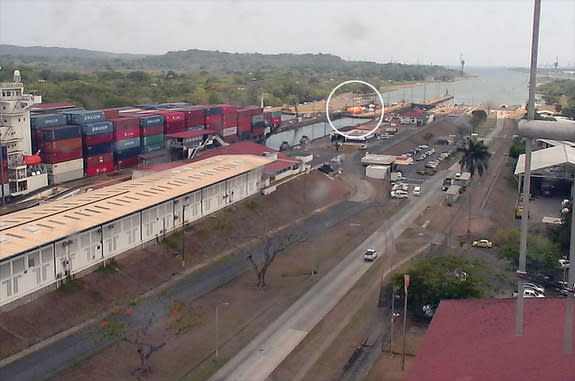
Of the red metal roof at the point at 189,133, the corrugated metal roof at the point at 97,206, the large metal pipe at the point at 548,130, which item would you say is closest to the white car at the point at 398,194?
the corrugated metal roof at the point at 97,206

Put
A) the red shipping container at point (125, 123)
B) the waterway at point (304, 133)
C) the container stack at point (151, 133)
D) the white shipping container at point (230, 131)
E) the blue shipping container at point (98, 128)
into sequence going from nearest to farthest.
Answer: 1. the blue shipping container at point (98, 128)
2. the red shipping container at point (125, 123)
3. the container stack at point (151, 133)
4. the white shipping container at point (230, 131)
5. the waterway at point (304, 133)

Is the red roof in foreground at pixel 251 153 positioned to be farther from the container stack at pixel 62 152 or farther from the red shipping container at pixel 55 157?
the red shipping container at pixel 55 157

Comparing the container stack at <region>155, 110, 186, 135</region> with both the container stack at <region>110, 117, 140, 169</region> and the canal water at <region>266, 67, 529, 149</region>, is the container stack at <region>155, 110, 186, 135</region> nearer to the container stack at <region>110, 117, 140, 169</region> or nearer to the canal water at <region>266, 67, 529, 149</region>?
the container stack at <region>110, 117, 140, 169</region>

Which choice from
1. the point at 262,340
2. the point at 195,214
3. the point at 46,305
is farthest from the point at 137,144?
the point at 262,340

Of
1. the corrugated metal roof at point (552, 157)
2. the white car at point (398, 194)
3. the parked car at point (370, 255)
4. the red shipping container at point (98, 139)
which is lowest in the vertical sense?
the parked car at point (370, 255)

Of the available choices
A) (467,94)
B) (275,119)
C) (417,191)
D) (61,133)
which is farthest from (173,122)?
(467,94)

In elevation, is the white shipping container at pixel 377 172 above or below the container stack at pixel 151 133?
below

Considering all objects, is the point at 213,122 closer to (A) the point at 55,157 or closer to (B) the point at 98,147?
(B) the point at 98,147
